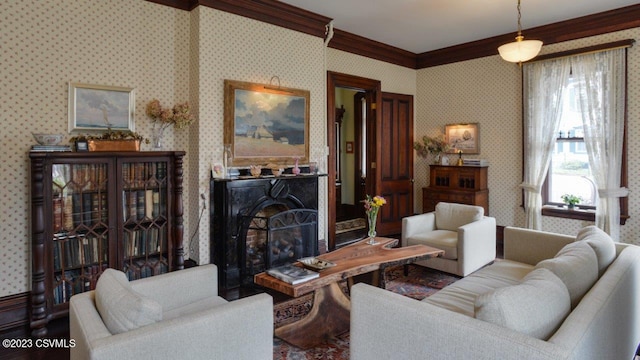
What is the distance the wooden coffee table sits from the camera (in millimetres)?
2809

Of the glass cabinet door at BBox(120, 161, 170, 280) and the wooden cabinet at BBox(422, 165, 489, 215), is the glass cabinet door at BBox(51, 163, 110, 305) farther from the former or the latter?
the wooden cabinet at BBox(422, 165, 489, 215)

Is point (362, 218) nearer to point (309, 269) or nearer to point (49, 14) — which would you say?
point (309, 269)

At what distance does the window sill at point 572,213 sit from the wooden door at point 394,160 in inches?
89.8

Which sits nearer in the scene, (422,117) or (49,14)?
(49,14)

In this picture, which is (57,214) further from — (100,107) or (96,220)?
(100,107)

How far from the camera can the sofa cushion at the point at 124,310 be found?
1.82 m

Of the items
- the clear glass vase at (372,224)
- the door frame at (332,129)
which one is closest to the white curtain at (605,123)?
the door frame at (332,129)

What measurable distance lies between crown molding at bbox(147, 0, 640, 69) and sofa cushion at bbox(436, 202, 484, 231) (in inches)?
110

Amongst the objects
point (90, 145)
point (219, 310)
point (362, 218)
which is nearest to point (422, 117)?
point (362, 218)

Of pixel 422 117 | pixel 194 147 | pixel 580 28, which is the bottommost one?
pixel 194 147

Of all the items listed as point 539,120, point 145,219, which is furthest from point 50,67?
point 539,120

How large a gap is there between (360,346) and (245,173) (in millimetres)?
2828

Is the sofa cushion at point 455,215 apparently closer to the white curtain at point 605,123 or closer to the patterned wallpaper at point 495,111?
the patterned wallpaper at point 495,111

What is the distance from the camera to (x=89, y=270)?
3438 millimetres
